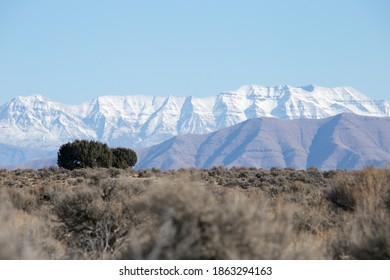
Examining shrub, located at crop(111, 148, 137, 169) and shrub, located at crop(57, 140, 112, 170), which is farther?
shrub, located at crop(111, 148, 137, 169)

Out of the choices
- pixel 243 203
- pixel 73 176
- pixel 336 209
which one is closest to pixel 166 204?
pixel 243 203

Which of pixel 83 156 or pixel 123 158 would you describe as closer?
pixel 83 156

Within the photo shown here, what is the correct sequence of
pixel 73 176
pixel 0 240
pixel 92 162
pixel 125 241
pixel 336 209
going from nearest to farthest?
pixel 0 240 < pixel 125 241 < pixel 336 209 < pixel 73 176 < pixel 92 162

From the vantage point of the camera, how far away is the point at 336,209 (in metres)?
19.6

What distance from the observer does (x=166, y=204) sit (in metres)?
11.6

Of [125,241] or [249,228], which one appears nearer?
[249,228]

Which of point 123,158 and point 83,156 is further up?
point 83,156

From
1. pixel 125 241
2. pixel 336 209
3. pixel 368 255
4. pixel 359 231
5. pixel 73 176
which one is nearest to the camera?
pixel 368 255

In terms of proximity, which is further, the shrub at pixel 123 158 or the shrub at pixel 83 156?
the shrub at pixel 123 158

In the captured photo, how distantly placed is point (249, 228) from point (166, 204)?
1380 millimetres

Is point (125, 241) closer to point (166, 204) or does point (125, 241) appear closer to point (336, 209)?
point (166, 204)

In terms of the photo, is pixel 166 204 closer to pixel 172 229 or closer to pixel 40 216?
pixel 172 229
